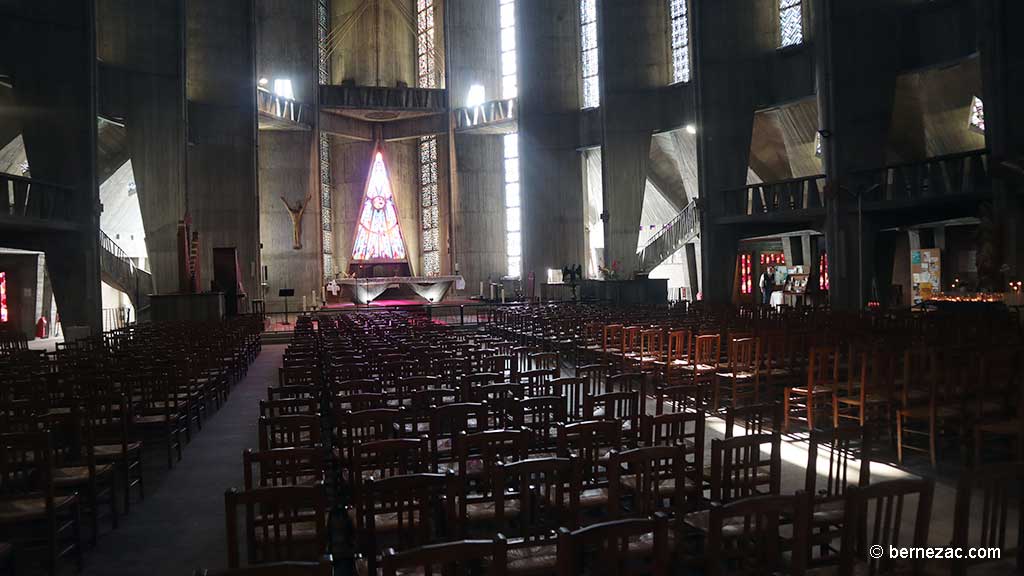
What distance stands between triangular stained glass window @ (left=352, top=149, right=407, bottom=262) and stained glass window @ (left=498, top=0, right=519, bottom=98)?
23.3 ft

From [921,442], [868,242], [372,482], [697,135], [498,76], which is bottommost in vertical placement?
[921,442]

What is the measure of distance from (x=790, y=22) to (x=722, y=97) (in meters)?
3.73

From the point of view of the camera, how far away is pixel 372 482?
360 cm

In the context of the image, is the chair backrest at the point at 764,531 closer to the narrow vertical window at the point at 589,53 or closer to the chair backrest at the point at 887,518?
the chair backrest at the point at 887,518

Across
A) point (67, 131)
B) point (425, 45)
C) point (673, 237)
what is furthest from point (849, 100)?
point (425, 45)

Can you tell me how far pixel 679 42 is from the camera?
94.7 ft

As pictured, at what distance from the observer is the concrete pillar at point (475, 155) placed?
112ft

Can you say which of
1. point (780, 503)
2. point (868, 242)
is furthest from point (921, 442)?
point (868, 242)

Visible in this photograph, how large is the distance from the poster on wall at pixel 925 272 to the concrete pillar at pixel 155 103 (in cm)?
2350

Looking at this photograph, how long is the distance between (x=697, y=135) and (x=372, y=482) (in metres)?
23.3

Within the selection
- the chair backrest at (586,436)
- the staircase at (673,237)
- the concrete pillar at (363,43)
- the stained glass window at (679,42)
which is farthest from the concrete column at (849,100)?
the concrete pillar at (363,43)

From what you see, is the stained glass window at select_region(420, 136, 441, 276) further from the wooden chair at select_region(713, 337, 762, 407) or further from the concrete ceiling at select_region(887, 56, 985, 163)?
the wooden chair at select_region(713, 337, 762, 407)

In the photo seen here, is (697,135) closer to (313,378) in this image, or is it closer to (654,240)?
(654,240)
